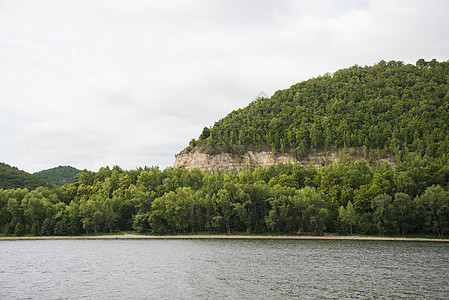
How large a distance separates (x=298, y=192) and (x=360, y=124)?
8882cm

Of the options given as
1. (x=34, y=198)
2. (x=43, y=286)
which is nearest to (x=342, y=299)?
(x=43, y=286)

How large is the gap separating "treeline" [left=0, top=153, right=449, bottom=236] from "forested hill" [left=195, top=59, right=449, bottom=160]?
30786 millimetres

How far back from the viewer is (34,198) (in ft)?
375

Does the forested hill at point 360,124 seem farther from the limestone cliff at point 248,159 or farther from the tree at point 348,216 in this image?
the tree at point 348,216

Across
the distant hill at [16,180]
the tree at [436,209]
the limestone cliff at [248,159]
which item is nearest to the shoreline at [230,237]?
the tree at [436,209]

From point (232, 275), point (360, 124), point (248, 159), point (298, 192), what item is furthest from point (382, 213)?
point (360, 124)

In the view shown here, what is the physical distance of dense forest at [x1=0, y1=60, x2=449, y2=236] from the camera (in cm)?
9412

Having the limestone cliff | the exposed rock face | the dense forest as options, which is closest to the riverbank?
the dense forest

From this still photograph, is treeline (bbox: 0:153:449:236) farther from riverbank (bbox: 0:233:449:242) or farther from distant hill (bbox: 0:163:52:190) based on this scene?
distant hill (bbox: 0:163:52:190)

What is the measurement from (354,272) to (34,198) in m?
105

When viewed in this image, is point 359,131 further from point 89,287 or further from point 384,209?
point 89,287

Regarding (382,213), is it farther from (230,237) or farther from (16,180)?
(16,180)

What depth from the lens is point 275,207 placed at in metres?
97.2

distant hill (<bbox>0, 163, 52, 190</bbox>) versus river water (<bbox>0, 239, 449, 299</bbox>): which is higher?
distant hill (<bbox>0, 163, 52, 190</bbox>)
